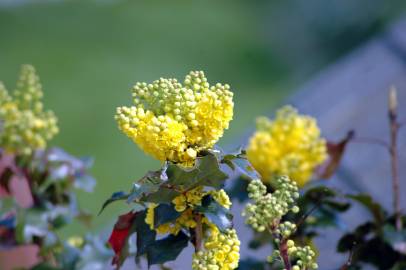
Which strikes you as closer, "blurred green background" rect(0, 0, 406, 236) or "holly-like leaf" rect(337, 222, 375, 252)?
"holly-like leaf" rect(337, 222, 375, 252)

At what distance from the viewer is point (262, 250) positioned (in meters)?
→ 2.23

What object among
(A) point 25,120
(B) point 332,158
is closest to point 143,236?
(A) point 25,120

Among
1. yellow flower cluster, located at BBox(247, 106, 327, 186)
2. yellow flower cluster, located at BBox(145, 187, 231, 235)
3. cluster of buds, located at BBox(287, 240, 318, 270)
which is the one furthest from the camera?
yellow flower cluster, located at BBox(247, 106, 327, 186)

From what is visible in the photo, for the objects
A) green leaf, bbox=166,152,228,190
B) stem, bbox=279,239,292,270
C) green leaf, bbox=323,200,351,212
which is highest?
green leaf, bbox=323,200,351,212

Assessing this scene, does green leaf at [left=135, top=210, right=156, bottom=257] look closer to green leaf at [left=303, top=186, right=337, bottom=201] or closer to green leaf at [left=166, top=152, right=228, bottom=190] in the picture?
green leaf at [left=166, top=152, right=228, bottom=190]

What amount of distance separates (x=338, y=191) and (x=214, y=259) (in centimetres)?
58

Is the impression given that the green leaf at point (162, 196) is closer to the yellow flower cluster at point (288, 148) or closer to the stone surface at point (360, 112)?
the yellow flower cluster at point (288, 148)

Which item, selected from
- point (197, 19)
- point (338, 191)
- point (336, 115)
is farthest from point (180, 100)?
point (197, 19)

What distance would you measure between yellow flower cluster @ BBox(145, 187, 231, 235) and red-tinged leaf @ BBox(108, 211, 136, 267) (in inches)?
2.7

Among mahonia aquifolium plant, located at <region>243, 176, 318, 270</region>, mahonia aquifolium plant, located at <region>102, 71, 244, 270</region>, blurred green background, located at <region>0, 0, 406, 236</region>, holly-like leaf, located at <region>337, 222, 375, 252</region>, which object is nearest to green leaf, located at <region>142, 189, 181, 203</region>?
mahonia aquifolium plant, located at <region>102, 71, 244, 270</region>

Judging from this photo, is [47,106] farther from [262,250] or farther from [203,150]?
[203,150]

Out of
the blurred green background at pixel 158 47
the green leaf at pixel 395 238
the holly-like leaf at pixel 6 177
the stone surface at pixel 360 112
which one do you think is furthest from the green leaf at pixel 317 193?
the blurred green background at pixel 158 47

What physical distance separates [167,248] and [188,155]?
0.18m

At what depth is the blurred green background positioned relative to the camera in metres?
5.02
